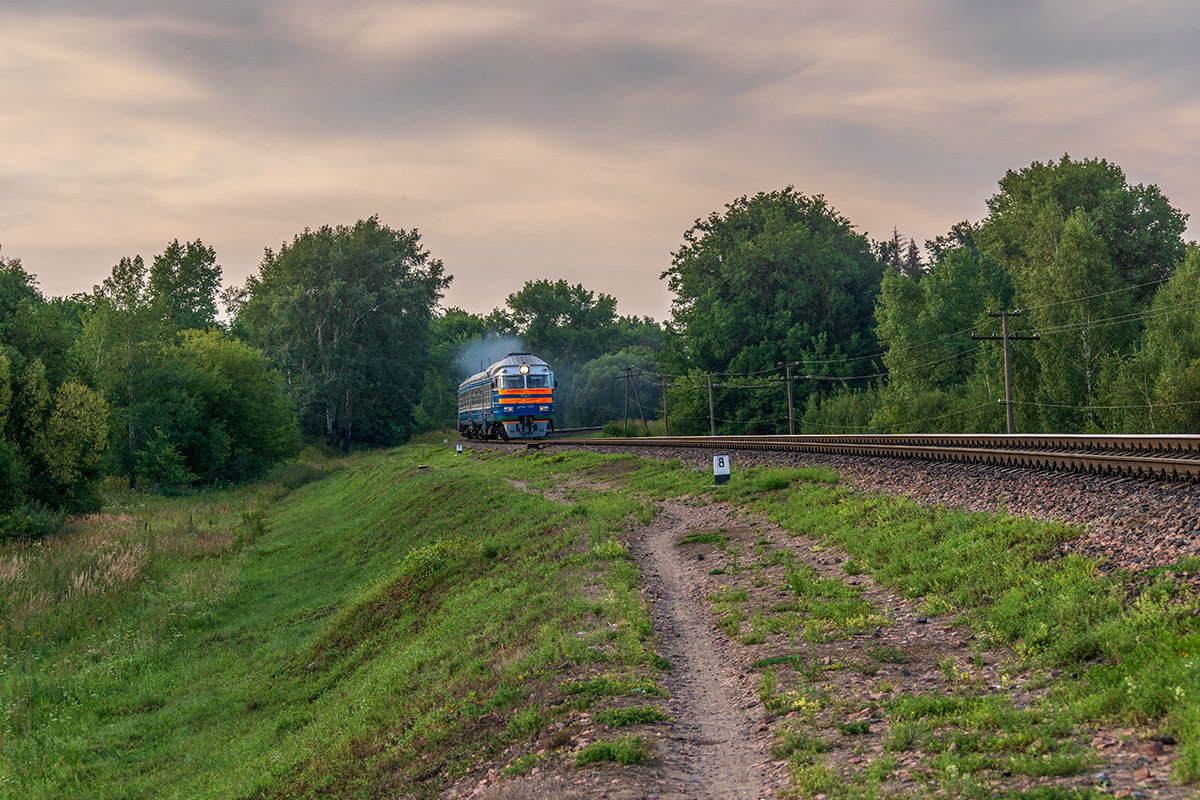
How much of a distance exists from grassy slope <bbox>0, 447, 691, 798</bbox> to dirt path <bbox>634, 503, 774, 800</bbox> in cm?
61

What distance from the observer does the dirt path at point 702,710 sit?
8148 millimetres

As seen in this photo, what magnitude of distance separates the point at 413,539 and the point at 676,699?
18754mm

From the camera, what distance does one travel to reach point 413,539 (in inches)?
1109

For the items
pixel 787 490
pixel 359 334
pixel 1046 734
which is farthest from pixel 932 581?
pixel 359 334

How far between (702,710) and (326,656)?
10881 millimetres

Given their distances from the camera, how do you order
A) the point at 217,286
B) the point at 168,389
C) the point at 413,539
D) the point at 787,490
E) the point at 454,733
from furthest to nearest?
the point at 217,286 < the point at 168,389 < the point at 413,539 < the point at 787,490 < the point at 454,733

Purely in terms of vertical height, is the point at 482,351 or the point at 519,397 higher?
the point at 482,351

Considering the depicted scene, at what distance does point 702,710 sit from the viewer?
10.2 metres

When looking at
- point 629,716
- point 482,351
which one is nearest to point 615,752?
point 629,716

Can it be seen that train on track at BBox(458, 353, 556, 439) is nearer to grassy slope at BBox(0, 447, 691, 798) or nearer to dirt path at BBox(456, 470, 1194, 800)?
grassy slope at BBox(0, 447, 691, 798)

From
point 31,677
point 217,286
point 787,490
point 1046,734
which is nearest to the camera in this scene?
point 1046,734

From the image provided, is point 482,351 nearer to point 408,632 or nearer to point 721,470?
point 721,470

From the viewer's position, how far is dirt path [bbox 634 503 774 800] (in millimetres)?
8148

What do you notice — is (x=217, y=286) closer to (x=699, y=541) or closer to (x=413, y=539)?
(x=413, y=539)
